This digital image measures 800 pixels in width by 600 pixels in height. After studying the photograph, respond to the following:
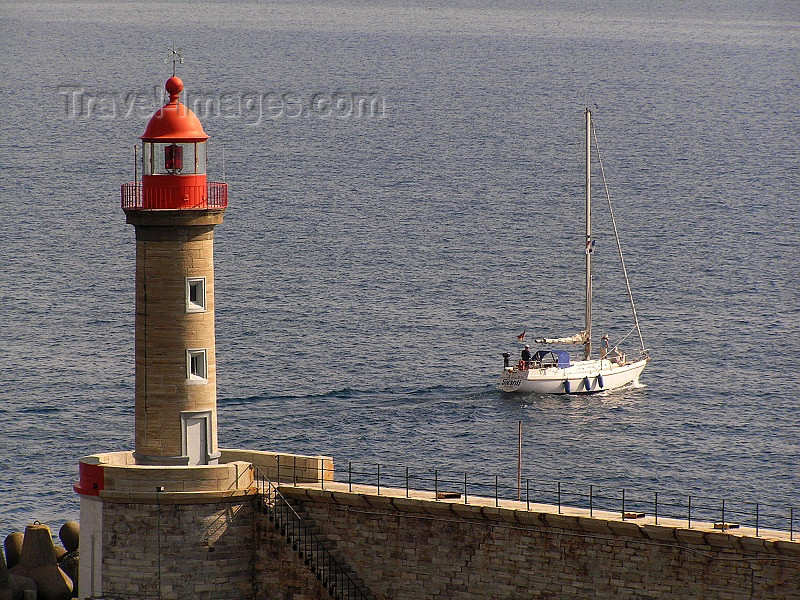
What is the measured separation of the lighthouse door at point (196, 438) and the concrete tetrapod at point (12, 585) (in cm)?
1046

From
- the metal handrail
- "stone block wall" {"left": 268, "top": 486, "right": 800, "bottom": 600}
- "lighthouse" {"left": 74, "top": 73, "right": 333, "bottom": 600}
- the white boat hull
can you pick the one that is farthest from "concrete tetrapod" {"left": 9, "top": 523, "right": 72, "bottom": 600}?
the white boat hull

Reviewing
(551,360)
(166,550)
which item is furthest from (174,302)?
(551,360)

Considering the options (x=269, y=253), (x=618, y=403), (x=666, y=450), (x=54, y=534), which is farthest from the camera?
(x=269, y=253)

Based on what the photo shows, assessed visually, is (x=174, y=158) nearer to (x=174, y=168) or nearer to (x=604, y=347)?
(x=174, y=168)

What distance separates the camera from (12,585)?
5394 cm

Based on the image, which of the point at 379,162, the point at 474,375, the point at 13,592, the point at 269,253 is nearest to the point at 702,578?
the point at 13,592

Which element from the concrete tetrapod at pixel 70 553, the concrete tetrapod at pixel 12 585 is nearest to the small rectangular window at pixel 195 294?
the concrete tetrapod at pixel 12 585

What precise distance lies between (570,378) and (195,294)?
180 feet

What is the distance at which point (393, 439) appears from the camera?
86438 millimetres

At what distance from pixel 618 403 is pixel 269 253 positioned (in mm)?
45116

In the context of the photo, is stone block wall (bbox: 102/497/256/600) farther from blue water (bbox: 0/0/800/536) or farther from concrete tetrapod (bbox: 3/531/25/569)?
blue water (bbox: 0/0/800/536)

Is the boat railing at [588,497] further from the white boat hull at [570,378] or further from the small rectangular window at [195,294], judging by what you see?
the small rectangular window at [195,294]

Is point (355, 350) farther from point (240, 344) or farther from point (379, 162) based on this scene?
point (379, 162)

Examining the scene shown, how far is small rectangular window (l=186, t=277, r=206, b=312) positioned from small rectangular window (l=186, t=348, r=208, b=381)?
45.4 inches
